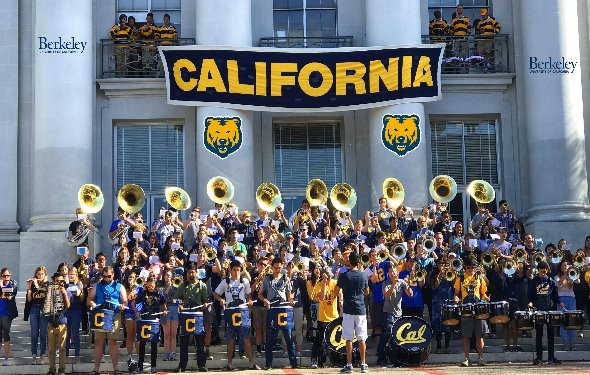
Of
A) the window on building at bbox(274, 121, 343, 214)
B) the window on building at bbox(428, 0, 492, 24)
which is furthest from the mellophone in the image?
the window on building at bbox(428, 0, 492, 24)

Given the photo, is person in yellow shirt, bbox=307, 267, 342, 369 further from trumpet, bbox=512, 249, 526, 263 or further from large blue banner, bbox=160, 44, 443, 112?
large blue banner, bbox=160, 44, 443, 112

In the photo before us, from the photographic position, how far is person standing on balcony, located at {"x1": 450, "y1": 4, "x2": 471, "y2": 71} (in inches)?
1262

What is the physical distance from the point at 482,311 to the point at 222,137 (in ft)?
34.6

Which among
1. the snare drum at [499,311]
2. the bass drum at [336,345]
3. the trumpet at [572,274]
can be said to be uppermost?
the trumpet at [572,274]

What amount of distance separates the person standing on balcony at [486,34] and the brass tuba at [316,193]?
6642 millimetres

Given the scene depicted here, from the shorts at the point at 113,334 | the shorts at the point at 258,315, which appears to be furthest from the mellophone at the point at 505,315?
the shorts at the point at 113,334

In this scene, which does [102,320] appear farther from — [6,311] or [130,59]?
[130,59]

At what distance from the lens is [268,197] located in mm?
27719

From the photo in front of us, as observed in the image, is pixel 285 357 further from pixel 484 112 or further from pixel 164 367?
pixel 484 112

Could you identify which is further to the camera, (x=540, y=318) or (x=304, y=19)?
(x=304, y=19)

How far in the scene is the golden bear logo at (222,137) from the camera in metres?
30.4

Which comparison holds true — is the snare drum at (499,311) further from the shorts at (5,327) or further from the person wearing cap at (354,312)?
the shorts at (5,327)

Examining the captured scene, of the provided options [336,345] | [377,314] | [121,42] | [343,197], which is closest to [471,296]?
[377,314]

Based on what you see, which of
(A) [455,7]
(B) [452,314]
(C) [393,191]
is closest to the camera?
(B) [452,314]
